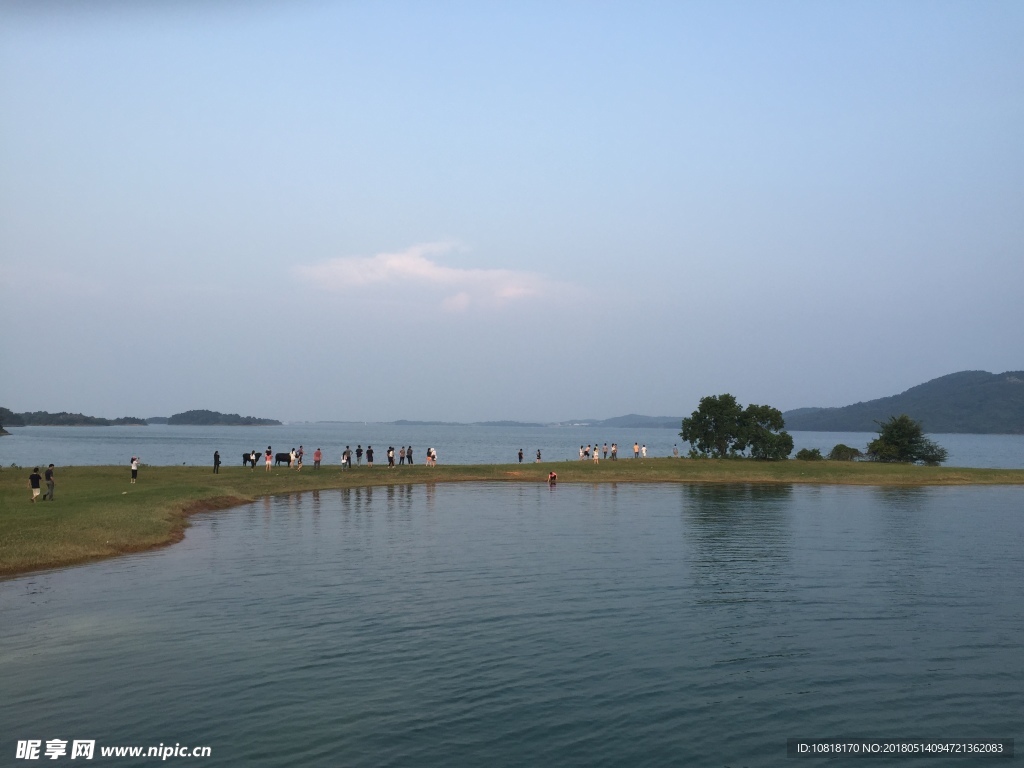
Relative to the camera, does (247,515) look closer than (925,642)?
No

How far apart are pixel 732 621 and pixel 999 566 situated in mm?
17378

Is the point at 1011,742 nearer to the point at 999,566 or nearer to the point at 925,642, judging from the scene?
the point at 925,642

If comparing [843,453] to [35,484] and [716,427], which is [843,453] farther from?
[35,484]

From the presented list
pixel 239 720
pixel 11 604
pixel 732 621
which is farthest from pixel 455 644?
pixel 11 604

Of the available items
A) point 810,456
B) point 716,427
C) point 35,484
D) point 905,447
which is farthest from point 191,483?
point 905,447

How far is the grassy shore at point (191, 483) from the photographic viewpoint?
1437 inches

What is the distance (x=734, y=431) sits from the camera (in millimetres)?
98750

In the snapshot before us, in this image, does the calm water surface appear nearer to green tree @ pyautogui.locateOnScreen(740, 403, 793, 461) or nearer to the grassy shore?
the grassy shore

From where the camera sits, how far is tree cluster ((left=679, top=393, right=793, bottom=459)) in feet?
314

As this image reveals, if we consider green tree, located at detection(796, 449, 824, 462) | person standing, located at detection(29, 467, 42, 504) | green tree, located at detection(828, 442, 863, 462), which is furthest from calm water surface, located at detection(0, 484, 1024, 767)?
green tree, located at detection(828, 442, 863, 462)

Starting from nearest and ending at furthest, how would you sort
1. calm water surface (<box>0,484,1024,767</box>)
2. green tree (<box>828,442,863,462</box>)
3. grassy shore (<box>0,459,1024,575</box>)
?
calm water surface (<box>0,484,1024,767</box>), grassy shore (<box>0,459,1024,575</box>), green tree (<box>828,442,863,462</box>)

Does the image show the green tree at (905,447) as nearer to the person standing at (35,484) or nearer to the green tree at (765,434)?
the green tree at (765,434)

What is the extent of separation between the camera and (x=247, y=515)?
5103 cm

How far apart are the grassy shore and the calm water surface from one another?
3196mm
